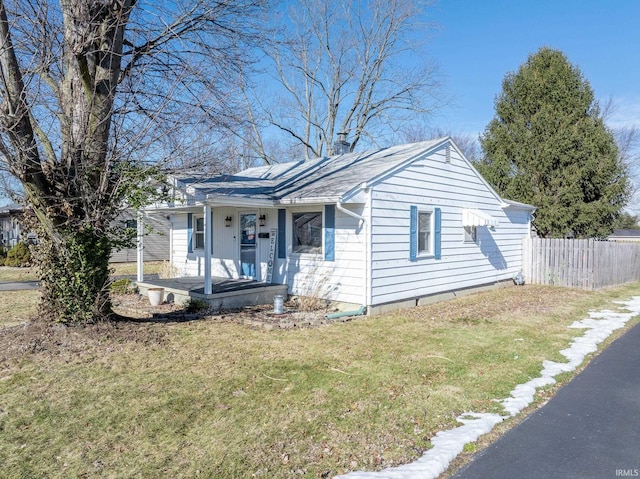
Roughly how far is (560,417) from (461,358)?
197 centimetres

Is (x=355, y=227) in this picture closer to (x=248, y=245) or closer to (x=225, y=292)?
(x=225, y=292)

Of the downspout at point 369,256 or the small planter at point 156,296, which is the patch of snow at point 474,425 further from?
the small planter at point 156,296

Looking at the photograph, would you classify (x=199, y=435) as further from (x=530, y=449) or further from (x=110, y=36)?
(x=110, y=36)

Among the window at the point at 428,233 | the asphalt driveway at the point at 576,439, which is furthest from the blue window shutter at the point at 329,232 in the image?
the asphalt driveway at the point at 576,439

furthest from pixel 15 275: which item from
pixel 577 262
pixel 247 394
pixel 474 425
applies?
pixel 577 262

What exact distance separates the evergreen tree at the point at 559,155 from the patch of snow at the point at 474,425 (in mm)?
11874

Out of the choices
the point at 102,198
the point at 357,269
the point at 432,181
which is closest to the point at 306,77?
the point at 432,181

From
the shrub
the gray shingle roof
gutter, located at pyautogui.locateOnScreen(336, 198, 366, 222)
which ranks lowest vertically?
the shrub

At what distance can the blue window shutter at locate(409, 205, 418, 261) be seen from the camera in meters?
10.3

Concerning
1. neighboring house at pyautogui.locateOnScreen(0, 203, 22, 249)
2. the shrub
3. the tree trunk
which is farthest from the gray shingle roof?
neighboring house at pyautogui.locateOnScreen(0, 203, 22, 249)

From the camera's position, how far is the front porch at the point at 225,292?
974 cm

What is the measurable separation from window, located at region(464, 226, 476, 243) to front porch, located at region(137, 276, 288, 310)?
5333 mm

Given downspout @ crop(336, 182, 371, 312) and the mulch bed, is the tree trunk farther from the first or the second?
downspout @ crop(336, 182, 371, 312)

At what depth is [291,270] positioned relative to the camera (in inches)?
418
